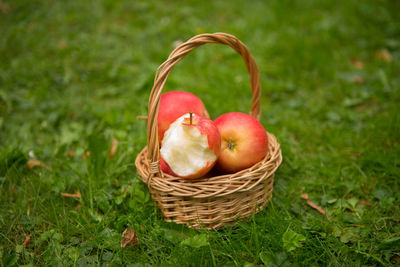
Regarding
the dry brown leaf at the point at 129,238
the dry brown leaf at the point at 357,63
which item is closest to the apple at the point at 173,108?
the dry brown leaf at the point at 129,238

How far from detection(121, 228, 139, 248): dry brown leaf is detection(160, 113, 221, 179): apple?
431mm

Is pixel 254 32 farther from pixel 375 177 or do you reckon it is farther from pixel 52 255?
pixel 52 255

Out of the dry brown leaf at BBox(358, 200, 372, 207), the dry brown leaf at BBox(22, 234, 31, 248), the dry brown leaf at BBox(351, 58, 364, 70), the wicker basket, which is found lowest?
the dry brown leaf at BBox(358, 200, 372, 207)

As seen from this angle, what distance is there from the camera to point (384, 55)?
361 centimetres

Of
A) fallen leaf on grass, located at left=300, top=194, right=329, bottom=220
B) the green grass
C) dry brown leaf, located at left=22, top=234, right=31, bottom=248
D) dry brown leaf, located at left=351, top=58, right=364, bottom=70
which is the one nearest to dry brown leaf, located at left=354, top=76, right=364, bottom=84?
the green grass

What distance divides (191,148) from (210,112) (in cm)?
118

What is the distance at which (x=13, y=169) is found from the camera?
215 centimetres

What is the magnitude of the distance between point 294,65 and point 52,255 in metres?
3.00

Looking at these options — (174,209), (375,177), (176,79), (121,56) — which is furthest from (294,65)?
(174,209)

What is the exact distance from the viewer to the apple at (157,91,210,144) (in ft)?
6.09

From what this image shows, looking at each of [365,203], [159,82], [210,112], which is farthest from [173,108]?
[365,203]

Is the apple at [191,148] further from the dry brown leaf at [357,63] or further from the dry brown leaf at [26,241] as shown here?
the dry brown leaf at [357,63]

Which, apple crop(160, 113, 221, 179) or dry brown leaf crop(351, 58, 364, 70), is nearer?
apple crop(160, 113, 221, 179)

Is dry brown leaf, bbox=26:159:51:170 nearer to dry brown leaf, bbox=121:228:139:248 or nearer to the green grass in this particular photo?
the green grass
